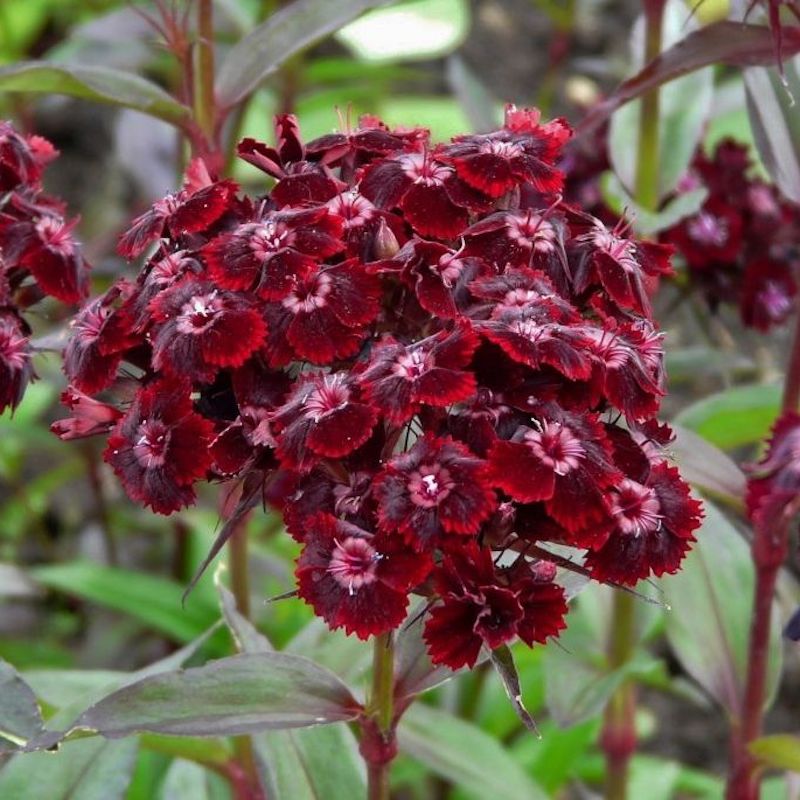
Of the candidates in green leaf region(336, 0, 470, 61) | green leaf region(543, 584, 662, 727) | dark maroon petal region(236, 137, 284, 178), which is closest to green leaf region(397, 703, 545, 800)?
green leaf region(543, 584, 662, 727)

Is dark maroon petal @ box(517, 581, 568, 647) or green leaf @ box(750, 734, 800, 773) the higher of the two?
dark maroon petal @ box(517, 581, 568, 647)

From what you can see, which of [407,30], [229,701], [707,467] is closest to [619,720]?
[707,467]

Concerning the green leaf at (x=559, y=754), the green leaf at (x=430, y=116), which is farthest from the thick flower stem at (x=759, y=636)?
the green leaf at (x=430, y=116)

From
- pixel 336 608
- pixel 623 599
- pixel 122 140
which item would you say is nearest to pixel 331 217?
pixel 336 608

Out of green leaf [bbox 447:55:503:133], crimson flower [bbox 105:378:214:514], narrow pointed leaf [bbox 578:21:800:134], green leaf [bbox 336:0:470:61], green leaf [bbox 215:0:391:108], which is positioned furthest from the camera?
green leaf [bbox 336:0:470:61]

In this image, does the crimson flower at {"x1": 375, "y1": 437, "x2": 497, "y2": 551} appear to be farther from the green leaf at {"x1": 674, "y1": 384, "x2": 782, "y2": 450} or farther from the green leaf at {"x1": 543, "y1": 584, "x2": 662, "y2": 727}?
the green leaf at {"x1": 674, "y1": 384, "x2": 782, "y2": 450}
